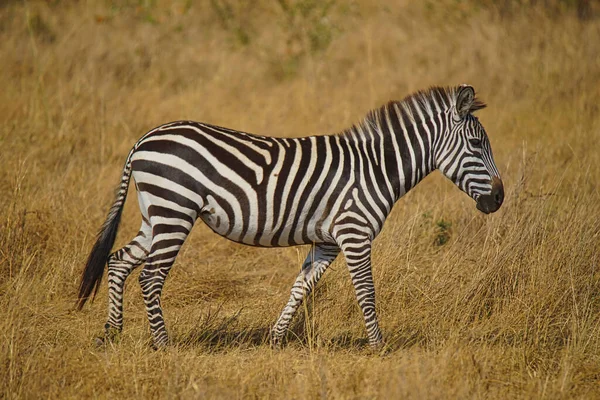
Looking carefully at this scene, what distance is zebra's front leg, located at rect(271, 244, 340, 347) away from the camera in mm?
5422

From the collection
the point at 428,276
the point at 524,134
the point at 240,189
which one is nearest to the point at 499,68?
the point at 524,134

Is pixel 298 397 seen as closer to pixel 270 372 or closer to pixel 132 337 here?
pixel 270 372

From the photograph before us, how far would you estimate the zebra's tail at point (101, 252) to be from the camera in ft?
16.7

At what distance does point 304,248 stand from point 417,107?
2369 millimetres

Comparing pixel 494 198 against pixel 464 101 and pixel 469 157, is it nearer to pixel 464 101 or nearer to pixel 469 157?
pixel 469 157

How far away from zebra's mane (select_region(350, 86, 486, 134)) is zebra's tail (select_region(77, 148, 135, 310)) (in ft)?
5.58

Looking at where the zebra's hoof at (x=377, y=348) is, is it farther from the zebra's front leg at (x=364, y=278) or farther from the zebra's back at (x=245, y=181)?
the zebra's back at (x=245, y=181)

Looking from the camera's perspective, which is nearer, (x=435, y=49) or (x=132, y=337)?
(x=132, y=337)

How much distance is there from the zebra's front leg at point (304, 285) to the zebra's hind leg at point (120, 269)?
1.13 metres

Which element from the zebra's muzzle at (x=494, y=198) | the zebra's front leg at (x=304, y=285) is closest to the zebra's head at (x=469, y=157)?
the zebra's muzzle at (x=494, y=198)

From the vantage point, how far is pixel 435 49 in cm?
1358

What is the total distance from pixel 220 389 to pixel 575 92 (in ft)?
29.6

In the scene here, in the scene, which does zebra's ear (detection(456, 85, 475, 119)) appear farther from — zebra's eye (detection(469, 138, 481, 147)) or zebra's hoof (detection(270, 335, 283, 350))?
zebra's hoof (detection(270, 335, 283, 350))

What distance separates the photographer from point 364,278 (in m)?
5.20
